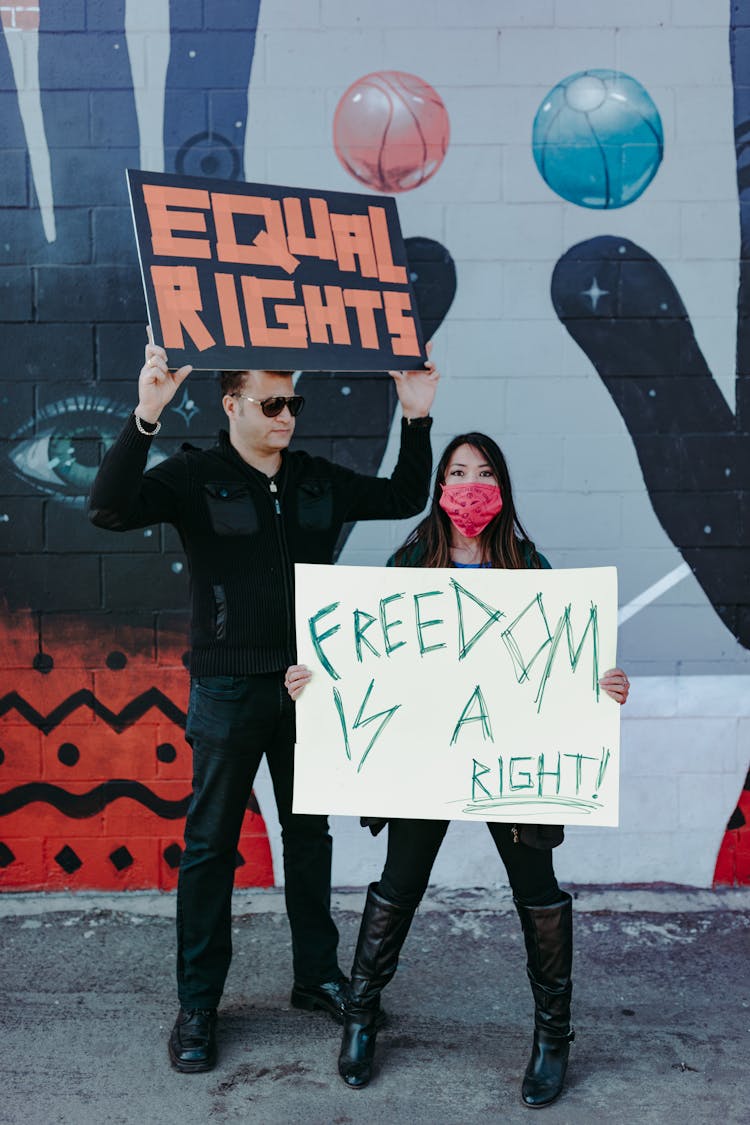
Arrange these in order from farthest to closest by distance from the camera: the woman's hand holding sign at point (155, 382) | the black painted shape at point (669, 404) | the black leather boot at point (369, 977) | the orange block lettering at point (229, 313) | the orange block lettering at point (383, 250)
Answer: the black painted shape at point (669, 404) < the orange block lettering at point (383, 250) < the black leather boot at point (369, 977) < the orange block lettering at point (229, 313) < the woman's hand holding sign at point (155, 382)

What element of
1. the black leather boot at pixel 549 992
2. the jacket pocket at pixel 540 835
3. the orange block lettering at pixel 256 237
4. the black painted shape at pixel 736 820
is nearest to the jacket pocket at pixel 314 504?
the orange block lettering at pixel 256 237

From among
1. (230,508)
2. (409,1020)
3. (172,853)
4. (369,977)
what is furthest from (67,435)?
(409,1020)

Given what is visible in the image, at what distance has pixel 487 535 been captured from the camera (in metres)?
2.87

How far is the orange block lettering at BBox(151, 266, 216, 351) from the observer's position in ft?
8.77

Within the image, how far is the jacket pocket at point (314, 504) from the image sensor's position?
309cm

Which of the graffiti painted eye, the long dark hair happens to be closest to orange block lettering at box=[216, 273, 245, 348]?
the long dark hair

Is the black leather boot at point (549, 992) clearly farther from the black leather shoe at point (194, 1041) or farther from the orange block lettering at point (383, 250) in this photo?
the orange block lettering at point (383, 250)

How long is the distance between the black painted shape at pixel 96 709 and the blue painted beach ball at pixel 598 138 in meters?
2.48

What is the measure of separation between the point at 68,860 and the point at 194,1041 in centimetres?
134

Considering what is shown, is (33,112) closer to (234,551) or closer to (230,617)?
(234,551)

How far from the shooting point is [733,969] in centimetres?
355

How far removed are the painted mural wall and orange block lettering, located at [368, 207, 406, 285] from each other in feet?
3.41

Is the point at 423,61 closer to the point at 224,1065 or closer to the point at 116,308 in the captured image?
the point at 116,308

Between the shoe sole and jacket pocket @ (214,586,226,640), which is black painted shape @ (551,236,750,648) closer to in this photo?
jacket pocket @ (214,586,226,640)
